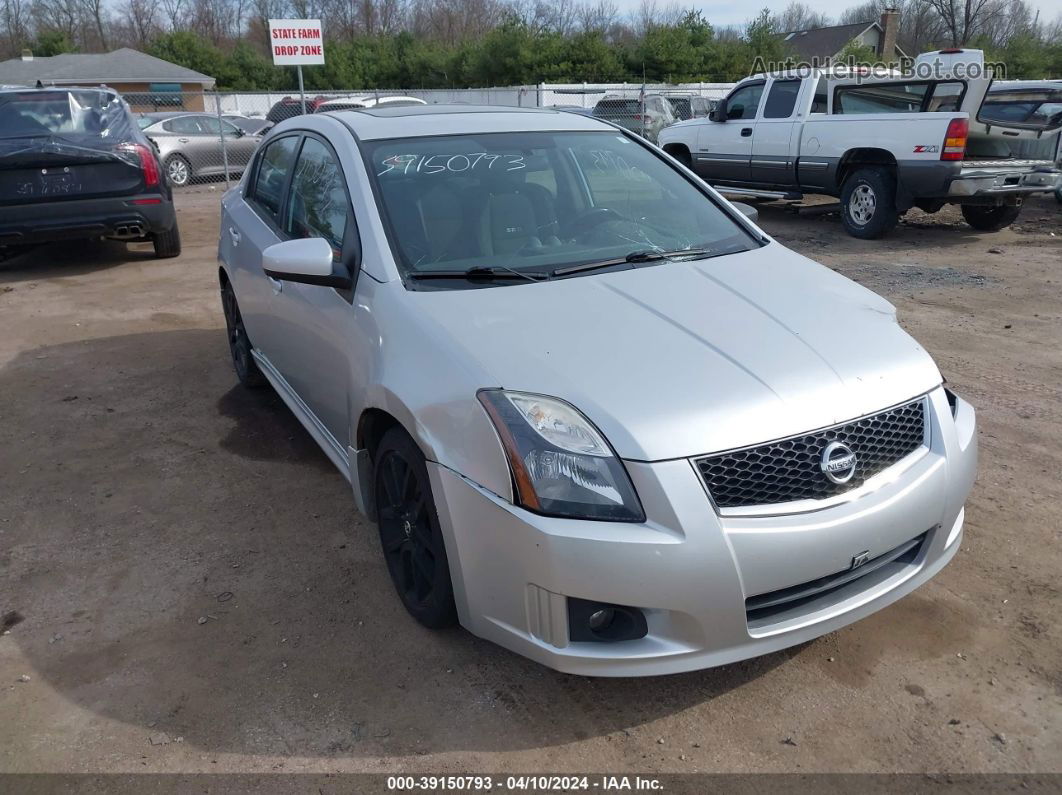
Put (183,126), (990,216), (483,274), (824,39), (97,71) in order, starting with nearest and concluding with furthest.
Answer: (483,274), (990,216), (183,126), (97,71), (824,39)

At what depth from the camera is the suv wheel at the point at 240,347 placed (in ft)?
17.6

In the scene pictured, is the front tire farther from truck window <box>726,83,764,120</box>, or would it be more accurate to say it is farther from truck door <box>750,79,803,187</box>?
truck window <box>726,83,764,120</box>

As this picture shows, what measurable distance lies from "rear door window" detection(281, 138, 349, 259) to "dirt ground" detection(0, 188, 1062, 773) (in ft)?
4.12

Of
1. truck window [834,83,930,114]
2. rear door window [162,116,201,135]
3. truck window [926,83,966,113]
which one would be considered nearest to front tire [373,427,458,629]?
truck window [926,83,966,113]

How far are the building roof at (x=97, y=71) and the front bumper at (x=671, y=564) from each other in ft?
154

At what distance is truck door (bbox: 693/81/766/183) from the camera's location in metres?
12.3

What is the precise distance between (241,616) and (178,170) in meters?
16.0

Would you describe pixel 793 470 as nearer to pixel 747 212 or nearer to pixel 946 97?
pixel 747 212

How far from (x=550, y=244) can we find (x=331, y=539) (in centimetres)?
159

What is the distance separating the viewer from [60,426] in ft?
16.7

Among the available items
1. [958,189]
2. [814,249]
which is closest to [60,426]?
[814,249]

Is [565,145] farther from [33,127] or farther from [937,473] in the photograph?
[33,127]

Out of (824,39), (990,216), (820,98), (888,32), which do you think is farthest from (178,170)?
(824,39)

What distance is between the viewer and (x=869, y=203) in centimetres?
1062
